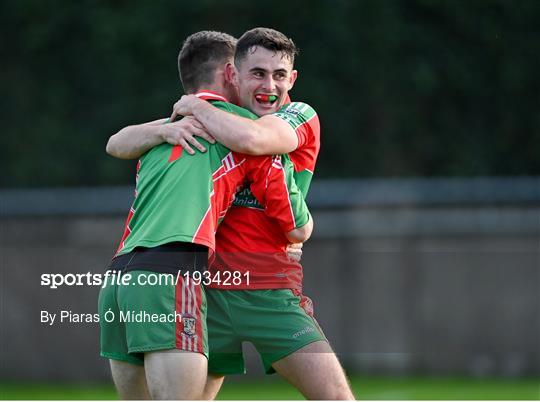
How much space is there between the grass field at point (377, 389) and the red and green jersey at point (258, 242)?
420cm

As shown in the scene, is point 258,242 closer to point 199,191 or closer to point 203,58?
point 199,191

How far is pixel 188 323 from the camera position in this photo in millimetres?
3473

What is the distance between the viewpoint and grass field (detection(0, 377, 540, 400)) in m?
8.04

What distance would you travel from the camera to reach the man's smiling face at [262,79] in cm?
385

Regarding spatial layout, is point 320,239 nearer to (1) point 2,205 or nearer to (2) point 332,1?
(1) point 2,205

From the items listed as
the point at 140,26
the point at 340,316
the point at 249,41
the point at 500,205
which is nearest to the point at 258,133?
the point at 249,41

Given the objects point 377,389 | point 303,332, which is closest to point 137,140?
point 303,332

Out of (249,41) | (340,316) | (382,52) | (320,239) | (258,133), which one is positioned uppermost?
(382,52)

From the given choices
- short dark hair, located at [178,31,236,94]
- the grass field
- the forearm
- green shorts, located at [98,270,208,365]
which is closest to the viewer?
green shorts, located at [98,270,208,365]

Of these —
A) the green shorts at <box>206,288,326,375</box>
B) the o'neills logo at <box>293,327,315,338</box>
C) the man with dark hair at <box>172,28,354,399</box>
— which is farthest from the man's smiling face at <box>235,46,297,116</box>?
the o'neills logo at <box>293,327,315,338</box>

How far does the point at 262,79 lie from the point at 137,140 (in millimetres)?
468

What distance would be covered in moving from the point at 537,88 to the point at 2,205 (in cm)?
568

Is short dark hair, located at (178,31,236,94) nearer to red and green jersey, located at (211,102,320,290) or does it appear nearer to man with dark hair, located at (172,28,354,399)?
man with dark hair, located at (172,28,354,399)

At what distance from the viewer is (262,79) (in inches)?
152
